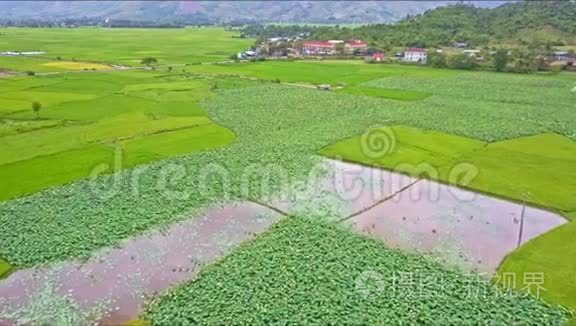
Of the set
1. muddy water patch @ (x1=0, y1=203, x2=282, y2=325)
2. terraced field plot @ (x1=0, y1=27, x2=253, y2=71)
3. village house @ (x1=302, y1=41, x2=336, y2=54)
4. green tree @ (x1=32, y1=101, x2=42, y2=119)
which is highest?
village house @ (x1=302, y1=41, x2=336, y2=54)

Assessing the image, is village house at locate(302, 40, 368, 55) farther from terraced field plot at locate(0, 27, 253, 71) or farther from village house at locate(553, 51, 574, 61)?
village house at locate(553, 51, 574, 61)

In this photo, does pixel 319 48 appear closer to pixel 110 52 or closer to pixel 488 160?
pixel 110 52

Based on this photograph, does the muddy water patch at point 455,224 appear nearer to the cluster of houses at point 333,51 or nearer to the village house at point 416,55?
the cluster of houses at point 333,51

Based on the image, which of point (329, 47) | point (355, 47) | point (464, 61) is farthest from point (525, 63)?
point (329, 47)

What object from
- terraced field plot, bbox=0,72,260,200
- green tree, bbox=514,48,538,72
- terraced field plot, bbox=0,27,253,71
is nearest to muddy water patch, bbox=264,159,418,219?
terraced field plot, bbox=0,72,260,200

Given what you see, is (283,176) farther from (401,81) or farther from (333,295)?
(401,81)
